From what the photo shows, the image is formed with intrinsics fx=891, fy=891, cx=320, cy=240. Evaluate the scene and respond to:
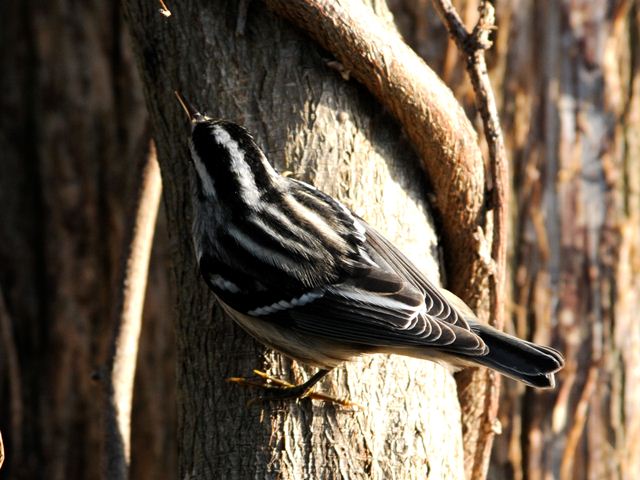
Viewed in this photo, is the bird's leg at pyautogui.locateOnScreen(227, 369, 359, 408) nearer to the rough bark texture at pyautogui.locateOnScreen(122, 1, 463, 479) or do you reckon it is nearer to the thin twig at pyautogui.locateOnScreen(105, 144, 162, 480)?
the rough bark texture at pyautogui.locateOnScreen(122, 1, 463, 479)

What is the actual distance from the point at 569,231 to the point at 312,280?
1690mm

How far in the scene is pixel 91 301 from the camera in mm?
4957

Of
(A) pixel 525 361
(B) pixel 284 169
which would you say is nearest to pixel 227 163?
(B) pixel 284 169

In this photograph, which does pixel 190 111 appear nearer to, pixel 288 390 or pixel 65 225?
pixel 288 390

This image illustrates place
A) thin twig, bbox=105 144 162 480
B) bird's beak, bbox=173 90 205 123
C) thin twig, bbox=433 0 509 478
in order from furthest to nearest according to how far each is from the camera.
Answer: thin twig, bbox=105 144 162 480 → thin twig, bbox=433 0 509 478 → bird's beak, bbox=173 90 205 123

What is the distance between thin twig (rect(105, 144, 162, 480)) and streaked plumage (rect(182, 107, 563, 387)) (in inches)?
36.8

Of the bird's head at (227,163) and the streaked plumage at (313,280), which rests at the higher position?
the bird's head at (227,163)

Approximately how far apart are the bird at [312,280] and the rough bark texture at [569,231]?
123cm

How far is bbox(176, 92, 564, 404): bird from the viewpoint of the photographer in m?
2.85

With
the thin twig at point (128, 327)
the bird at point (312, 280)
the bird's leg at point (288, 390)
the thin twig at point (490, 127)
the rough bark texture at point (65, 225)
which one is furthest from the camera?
the rough bark texture at point (65, 225)

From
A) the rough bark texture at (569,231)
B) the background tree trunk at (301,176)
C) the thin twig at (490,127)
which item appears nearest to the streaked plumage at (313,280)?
the background tree trunk at (301,176)

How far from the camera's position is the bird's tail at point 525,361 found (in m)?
2.84

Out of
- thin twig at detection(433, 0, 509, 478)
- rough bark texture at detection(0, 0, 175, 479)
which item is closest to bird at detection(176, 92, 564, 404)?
thin twig at detection(433, 0, 509, 478)

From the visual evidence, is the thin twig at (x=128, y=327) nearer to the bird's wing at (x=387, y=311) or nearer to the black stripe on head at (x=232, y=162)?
the black stripe on head at (x=232, y=162)
